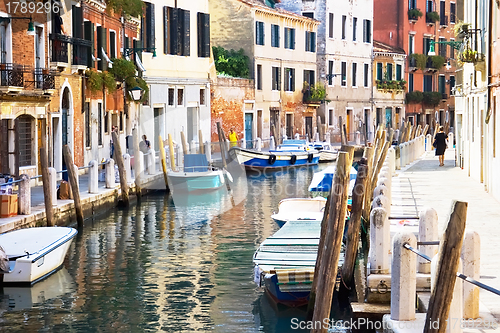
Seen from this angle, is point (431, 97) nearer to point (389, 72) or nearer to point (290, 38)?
point (389, 72)

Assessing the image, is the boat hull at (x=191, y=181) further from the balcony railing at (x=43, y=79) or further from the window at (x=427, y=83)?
the window at (x=427, y=83)

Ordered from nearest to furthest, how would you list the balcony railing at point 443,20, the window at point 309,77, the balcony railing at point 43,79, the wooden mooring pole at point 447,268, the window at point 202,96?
the wooden mooring pole at point 447,268 < the balcony railing at point 43,79 < the window at point 202,96 < the window at point 309,77 < the balcony railing at point 443,20

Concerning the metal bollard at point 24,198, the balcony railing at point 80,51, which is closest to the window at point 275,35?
the balcony railing at point 80,51

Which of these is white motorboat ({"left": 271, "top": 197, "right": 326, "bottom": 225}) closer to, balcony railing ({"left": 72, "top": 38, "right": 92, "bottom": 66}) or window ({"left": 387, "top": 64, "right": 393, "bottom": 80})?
balcony railing ({"left": 72, "top": 38, "right": 92, "bottom": 66})

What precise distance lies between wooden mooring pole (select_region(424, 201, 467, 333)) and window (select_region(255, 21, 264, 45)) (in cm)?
3426

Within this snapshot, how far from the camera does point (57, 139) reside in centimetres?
2088

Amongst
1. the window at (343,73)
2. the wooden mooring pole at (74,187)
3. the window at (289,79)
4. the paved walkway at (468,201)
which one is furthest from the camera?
the window at (343,73)

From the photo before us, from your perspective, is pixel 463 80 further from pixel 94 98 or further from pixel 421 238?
pixel 421 238

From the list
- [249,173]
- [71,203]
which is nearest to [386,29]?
[249,173]

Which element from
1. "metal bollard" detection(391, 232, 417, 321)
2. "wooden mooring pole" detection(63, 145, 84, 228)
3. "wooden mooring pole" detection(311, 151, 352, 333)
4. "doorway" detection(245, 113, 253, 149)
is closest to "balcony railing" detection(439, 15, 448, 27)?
"doorway" detection(245, 113, 253, 149)

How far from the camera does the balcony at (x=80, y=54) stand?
21.3 metres

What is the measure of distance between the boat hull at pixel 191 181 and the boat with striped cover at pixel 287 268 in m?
11.4

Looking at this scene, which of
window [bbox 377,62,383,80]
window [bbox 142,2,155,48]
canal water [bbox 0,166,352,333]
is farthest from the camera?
window [bbox 377,62,383,80]

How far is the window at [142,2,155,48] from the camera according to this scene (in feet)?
98.0
